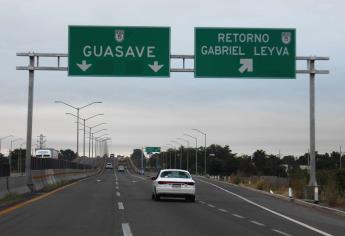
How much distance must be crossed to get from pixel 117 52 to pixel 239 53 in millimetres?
5591

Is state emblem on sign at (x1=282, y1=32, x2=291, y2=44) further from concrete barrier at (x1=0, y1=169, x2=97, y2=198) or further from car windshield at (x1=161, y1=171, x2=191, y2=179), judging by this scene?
concrete barrier at (x1=0, y1=169, x2=97, y2=198)

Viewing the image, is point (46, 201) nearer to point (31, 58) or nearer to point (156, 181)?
point (156, 181)

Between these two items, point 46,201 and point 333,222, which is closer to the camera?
point 333,222

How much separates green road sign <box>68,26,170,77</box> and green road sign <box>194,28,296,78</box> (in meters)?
1.68

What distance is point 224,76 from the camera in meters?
30.4

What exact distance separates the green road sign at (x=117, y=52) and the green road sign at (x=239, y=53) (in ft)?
5.53

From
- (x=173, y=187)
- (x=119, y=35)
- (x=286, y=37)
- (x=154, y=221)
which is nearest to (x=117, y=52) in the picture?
(x=119, y=35)

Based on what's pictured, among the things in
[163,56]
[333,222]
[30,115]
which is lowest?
[333,222]

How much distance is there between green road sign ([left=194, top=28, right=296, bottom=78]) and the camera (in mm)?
30344

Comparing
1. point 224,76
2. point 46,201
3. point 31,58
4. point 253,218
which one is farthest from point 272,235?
point 31,58

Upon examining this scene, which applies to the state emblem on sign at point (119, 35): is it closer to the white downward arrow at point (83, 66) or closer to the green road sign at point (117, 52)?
the green road sign at point (117, 52)

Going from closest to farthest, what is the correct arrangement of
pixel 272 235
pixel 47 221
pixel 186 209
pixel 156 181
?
pixel 272 235
pixel 47 221
pixel 186 209
pixel 156 181

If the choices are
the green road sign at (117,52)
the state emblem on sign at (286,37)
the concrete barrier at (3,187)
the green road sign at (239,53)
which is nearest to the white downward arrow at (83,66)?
the green road sign at (117,52)

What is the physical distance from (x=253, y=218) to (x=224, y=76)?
1112 centimetres
